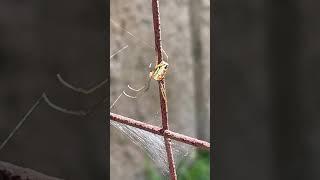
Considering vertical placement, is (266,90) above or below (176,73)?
above

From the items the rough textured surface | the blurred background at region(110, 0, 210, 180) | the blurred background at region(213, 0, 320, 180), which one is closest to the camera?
the blurred background at region(213, 0, 320, 180)

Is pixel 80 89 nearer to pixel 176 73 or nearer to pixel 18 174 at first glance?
pixel 18 174

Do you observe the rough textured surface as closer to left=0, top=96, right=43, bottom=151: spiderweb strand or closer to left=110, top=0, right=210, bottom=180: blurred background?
left=0, top=96, right=43, bottom=151: spiderweb strand

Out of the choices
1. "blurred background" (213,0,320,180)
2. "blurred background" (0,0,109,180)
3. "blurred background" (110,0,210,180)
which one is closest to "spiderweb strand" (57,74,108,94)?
"blurred background" (0,0,109,180)

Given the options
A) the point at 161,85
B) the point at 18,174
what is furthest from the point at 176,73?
the point at 18,174

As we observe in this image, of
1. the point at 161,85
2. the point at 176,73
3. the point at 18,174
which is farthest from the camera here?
the point at 176,73

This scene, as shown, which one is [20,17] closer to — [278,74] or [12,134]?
[12,134]
